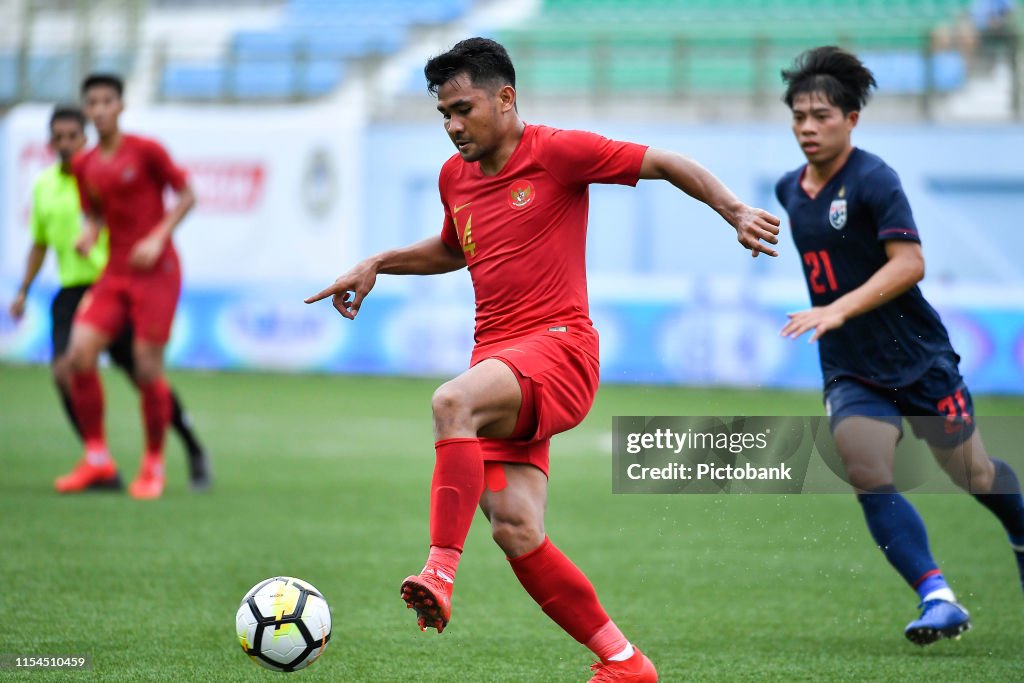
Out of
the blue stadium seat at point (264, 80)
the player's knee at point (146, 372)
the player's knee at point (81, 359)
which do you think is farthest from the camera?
the blue stadium seat at point (264, 80)

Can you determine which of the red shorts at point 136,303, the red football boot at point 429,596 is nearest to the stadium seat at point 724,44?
the red shorts at point 136,303

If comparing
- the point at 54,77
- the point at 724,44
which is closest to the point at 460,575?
the point at 724,44

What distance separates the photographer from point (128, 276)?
27.2 ft

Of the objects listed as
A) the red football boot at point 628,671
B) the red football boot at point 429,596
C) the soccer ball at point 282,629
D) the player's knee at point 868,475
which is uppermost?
the player's knee at point 868,475

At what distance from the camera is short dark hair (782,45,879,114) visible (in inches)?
200

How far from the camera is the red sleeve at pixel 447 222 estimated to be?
4.48 metres

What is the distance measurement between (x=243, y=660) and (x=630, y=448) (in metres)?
1.52

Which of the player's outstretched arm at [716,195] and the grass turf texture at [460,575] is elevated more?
the player's outstretched arm at [716,195]

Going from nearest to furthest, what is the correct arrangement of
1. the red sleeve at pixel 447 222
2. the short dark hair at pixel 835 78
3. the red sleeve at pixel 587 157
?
the red sleeve at pixel 587 157
the red sleeve at pixel 447 222
the short dark hair at pixel 835 78

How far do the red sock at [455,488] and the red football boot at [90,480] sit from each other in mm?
5244

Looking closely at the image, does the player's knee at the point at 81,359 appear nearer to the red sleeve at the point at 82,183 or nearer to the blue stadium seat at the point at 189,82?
the red sleeve at the point at 82,183

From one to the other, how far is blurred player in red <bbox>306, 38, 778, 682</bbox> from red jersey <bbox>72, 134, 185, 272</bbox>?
4.27 m

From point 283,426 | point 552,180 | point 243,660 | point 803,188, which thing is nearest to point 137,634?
point 243,660

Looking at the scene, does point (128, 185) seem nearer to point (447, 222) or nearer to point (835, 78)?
point (447, 222)
